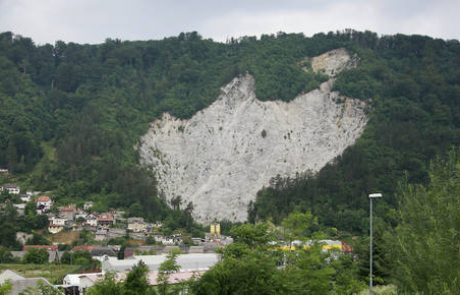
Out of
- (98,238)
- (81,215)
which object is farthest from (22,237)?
(81,215)

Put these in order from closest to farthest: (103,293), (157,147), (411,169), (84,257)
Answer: (103,293)
(84,257)
(411,169)
(157,147)

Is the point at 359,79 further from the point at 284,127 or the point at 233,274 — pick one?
the point at 233,274

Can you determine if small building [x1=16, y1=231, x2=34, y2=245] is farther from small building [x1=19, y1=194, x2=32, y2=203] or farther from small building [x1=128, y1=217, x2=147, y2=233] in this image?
small building [x1=128, y1=217, x2=147, y2=233]

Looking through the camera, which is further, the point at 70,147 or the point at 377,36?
the point at 377,36

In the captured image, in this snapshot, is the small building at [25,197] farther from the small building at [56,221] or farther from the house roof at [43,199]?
the small building at [56,221]

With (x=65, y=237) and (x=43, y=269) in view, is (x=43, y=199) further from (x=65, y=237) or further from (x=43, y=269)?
(x=43, y=269)

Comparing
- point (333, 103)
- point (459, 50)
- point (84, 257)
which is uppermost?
point (459, 50)

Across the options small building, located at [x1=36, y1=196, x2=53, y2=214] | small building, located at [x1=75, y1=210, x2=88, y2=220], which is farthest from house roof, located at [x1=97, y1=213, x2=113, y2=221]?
small building, located at [x1=36, y1=196, x2=53, y2=214]

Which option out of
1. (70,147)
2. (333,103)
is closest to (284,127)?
(333,103)
